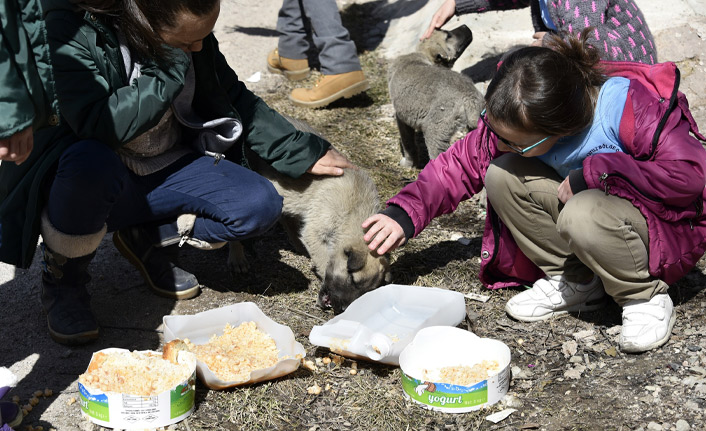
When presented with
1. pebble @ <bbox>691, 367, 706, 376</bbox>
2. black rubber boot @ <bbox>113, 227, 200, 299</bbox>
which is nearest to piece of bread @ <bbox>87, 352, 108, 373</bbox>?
black rubber boot @ <bbox>113, 227, 200, 299</bbox>

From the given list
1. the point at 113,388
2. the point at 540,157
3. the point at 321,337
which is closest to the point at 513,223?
the point at 540,157

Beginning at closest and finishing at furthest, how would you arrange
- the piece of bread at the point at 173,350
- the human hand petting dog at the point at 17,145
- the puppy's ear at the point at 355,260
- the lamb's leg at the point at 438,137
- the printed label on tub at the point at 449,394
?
the human hand petting dog at the point at 17,145 < the printed label on tub at the point at 449,394 < the piece of bread at the point at 173,350 < the puppy's ear at the point at 355,260 < the lamb's leg at the point at 438,137

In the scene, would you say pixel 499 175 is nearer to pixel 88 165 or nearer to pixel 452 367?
pixel 452 367

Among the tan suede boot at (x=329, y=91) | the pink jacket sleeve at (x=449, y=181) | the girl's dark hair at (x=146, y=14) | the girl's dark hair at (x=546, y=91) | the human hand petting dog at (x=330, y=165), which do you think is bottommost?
the tan suede boot at (x=329, y=91)

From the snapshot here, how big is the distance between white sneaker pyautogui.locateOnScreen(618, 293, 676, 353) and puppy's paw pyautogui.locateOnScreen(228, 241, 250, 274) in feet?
7.59

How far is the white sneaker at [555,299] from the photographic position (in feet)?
13.1

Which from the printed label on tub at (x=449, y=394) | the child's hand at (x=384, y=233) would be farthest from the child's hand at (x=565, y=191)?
the printed label on tub at (x=449, y=394)

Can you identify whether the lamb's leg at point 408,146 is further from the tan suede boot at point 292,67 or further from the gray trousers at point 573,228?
the gray trousers at point 573,228

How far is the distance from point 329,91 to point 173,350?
457cm

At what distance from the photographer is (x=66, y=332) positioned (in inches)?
150

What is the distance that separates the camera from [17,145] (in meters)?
2.81

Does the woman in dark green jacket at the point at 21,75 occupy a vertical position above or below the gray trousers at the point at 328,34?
above

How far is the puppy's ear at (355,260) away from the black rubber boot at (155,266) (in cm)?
95

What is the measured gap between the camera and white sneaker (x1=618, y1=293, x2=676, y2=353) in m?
3.58
